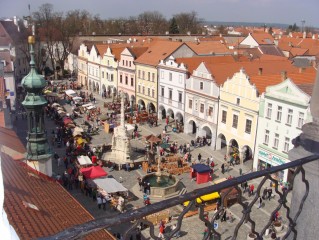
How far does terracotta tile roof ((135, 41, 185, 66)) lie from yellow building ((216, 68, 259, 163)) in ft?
31.1

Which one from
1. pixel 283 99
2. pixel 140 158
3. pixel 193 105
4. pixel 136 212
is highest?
pixel 136 212

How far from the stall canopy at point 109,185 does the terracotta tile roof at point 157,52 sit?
609 inches

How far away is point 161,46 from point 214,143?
43.2 ft

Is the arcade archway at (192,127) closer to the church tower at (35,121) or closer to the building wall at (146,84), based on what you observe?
the building wall at (146,84)

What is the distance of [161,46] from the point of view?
33.2 metres

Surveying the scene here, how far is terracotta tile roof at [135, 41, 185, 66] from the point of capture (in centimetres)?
3064

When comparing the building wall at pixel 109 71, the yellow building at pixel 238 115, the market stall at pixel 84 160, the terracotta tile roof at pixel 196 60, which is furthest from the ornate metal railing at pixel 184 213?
the building wall at pixel 109 71

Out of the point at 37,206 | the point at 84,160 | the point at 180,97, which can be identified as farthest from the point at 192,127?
the point at 37,206

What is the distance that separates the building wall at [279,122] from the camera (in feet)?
56.1

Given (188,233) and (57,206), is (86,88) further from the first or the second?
(57,206)

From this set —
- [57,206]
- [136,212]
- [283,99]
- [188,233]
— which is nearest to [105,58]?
[283,99]

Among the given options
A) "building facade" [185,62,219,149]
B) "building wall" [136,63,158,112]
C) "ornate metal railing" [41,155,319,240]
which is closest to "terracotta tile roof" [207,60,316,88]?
"building facade" [185,62,219,149]

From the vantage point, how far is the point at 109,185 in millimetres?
16062

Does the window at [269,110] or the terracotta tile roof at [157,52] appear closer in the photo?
the window at [269,110]
